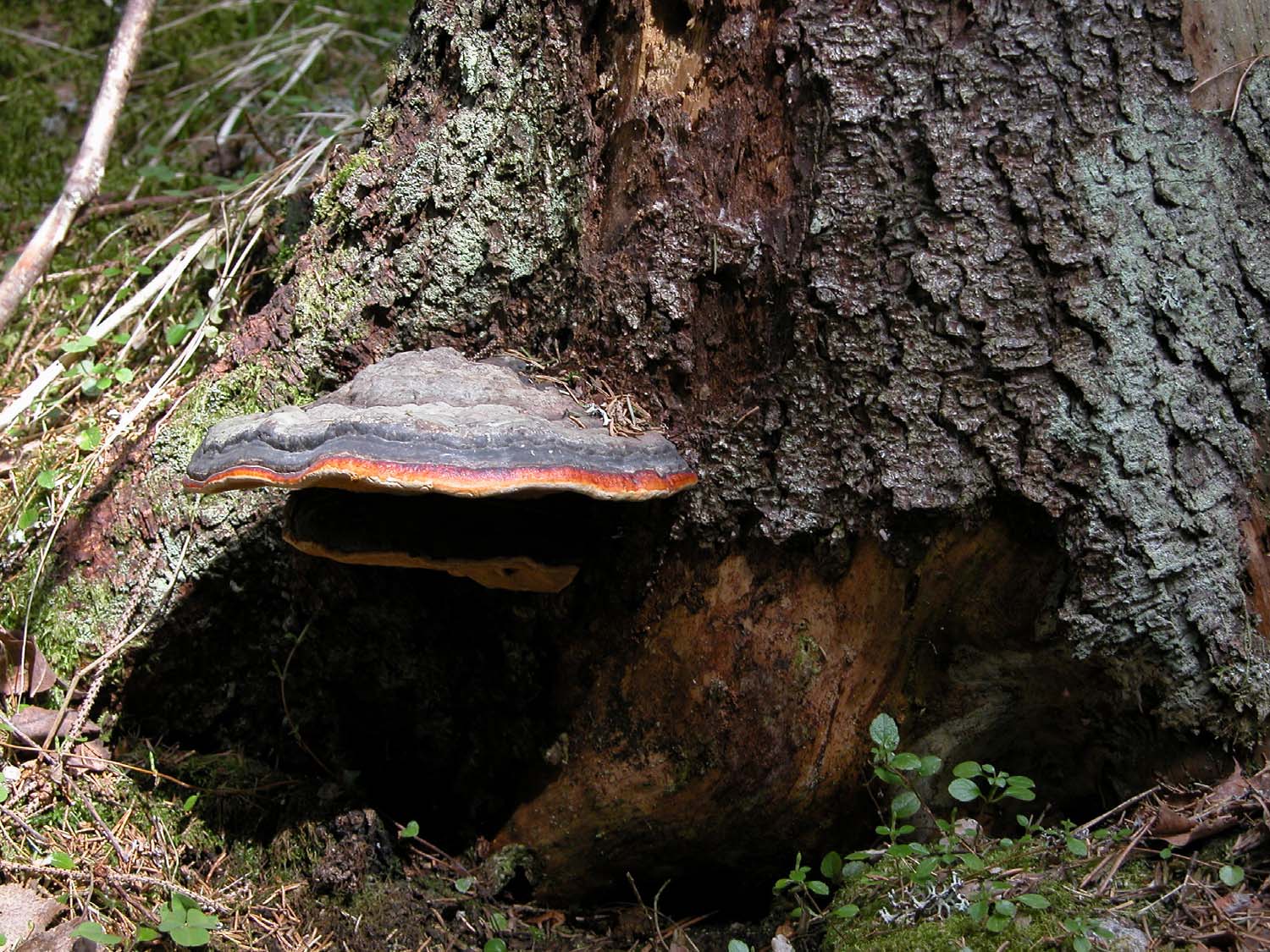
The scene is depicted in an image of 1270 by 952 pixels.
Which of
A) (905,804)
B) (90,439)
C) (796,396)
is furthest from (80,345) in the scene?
(905,804)

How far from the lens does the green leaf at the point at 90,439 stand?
3553 millimetres

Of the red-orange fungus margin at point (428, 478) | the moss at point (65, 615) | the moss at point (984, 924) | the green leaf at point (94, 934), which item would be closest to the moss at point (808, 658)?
the moss at point (984, 924)

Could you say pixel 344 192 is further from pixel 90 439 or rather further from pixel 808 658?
pixel 808 658

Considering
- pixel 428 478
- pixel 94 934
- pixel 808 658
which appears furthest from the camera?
pixel 808 658

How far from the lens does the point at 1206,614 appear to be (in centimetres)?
234

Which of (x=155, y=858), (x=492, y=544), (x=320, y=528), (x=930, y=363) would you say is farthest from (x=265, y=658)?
(x=930, y=363)

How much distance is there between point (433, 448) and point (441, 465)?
0.05 metres

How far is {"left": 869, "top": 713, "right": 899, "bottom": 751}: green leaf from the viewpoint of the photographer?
245cm

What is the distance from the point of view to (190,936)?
242cm

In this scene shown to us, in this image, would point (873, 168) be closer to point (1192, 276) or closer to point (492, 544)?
point (1192, 276)

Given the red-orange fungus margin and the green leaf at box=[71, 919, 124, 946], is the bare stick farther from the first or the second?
the green leaf at box=[71, 919, 124, 946]

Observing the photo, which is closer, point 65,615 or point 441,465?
point 441,465

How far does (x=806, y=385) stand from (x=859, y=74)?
743 millimetres

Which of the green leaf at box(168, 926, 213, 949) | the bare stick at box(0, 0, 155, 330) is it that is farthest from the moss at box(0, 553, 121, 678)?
the green leaf at box(168, 926, 213, 949)
